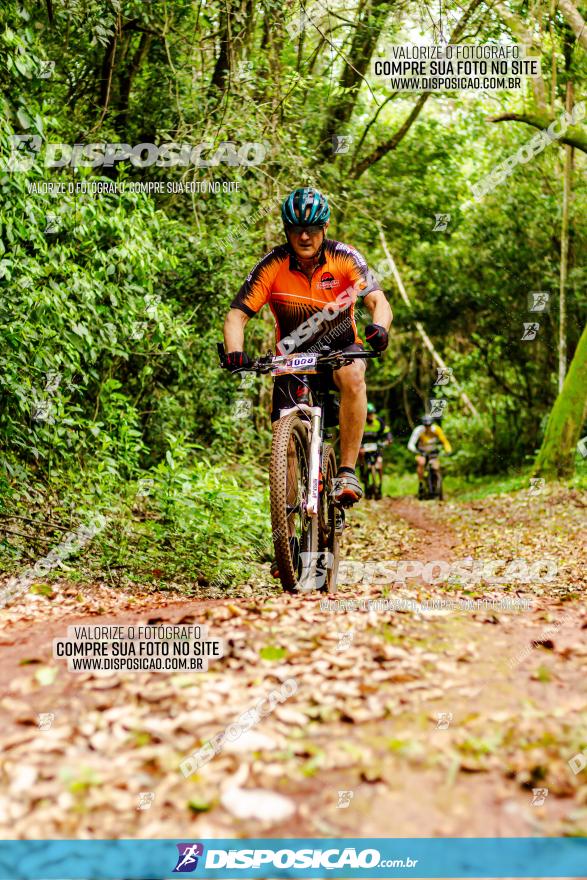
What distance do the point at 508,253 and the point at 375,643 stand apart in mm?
19447

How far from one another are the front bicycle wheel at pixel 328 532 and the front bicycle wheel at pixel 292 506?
0.26 m

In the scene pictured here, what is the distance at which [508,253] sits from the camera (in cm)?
2191

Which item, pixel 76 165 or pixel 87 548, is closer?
pixel 87 548

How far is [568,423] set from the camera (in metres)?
15.8

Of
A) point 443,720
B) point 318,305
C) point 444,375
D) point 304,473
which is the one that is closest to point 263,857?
point 443,720

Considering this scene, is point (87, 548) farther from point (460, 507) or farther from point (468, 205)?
→ point (468, 205)

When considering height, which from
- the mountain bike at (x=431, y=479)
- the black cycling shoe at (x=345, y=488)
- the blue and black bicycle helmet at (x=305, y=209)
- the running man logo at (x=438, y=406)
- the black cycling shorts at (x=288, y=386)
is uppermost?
the blue and black bicycle helmet at (x=305, y=209)

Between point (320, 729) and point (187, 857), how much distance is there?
685 millimetres

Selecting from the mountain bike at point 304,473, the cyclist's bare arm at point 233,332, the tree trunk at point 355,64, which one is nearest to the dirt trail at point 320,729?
the mountain bike at point 304,473

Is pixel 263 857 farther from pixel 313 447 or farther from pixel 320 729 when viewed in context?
pixel 313 447

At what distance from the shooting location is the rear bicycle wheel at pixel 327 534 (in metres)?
6.07

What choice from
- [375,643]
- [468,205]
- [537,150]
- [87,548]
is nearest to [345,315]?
[375,643]

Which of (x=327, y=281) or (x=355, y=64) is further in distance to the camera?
(x=355, y=64)

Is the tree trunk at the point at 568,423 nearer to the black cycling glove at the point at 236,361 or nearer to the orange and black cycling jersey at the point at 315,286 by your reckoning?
the orange and black cycling jersey at the point at 315,286
